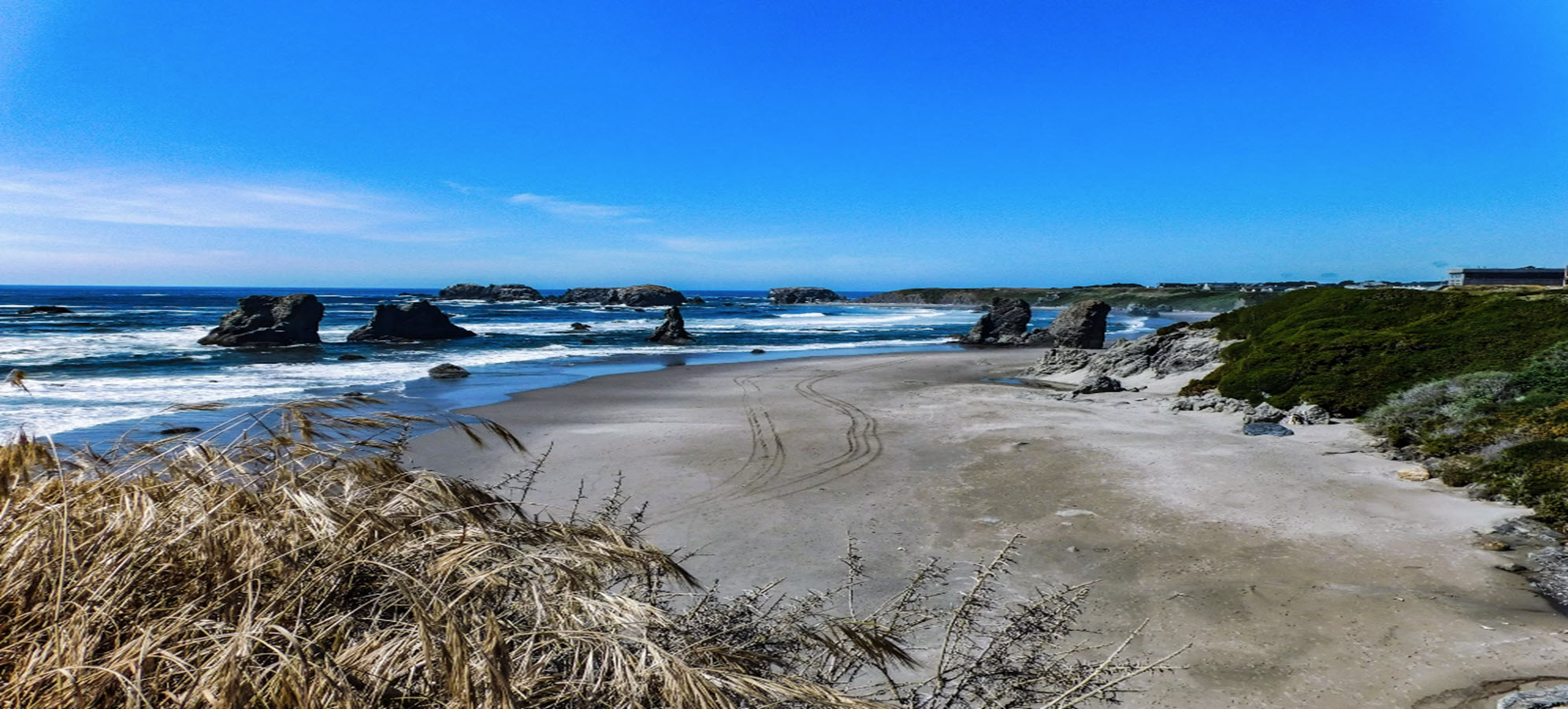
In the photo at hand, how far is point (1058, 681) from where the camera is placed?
284 centimetres

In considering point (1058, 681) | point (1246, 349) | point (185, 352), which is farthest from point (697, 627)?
point (185, 352)

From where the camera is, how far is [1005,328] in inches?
1752

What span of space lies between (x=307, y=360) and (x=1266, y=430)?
3513 cm

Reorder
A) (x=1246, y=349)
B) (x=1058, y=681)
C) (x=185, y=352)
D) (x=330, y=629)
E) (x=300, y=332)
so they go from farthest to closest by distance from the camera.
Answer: (x=300, y=332), (x=185, y=352), (x=1246, y=349), (x=1058, y=681), (x=330, y=629)

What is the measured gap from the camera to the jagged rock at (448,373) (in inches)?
1015

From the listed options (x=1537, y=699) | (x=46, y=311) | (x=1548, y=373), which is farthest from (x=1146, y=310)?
(x=46, y=311)

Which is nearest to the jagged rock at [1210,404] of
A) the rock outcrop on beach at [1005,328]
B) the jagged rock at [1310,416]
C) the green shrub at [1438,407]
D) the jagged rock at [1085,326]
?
the jagged rock at [1310,416]

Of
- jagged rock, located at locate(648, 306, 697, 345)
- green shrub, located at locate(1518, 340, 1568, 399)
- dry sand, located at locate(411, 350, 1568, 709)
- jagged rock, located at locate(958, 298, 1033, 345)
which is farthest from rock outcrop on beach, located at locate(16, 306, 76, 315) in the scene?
green shrub, located at locate(1518, 340, 1568, 399)

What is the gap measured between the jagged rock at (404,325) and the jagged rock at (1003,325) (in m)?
32.5

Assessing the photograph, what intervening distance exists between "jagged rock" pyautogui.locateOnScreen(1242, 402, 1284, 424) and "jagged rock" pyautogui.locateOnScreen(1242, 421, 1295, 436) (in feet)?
1.61

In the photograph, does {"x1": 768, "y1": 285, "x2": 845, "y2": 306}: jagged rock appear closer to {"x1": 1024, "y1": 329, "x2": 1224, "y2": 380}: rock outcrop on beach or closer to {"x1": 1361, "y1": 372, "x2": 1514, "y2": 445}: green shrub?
{"x1": 1024, "y1": 329, "x2": 1224, "y2": 380}: rock outcrop on beach

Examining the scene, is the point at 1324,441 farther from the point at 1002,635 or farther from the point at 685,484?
the point at 1002,635

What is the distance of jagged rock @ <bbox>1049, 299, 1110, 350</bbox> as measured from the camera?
38969 mm

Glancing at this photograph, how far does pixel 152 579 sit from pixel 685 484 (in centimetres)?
924
